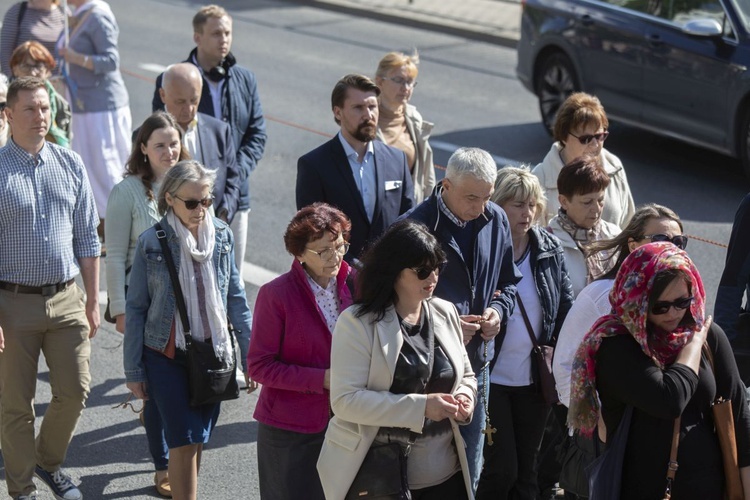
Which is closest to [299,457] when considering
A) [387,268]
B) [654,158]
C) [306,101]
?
[387,268]

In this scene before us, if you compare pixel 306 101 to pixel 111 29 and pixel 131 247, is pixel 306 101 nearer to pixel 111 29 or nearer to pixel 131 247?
pixel 111 29

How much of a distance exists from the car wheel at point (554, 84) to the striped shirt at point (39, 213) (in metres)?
7.78

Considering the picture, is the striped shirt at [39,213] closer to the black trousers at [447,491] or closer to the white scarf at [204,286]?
the white scarf at [204,286]

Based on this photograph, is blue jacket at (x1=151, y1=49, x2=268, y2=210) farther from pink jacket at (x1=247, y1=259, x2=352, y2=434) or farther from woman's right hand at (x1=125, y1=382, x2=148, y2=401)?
pink jacket at (x1=247, y1=259, x2=352, y2=434)

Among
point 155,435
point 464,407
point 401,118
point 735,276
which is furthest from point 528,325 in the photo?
point 401,118

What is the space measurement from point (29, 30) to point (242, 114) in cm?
303

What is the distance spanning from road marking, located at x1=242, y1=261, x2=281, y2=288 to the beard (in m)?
2.95

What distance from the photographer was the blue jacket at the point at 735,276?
5.92 metres

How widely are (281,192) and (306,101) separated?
353 cm

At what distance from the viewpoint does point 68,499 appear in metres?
6.27

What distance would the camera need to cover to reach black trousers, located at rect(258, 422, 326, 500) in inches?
208

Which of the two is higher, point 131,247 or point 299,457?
point 131,247

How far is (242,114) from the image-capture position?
817 cm

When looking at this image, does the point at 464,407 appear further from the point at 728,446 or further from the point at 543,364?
the point at 543,364
